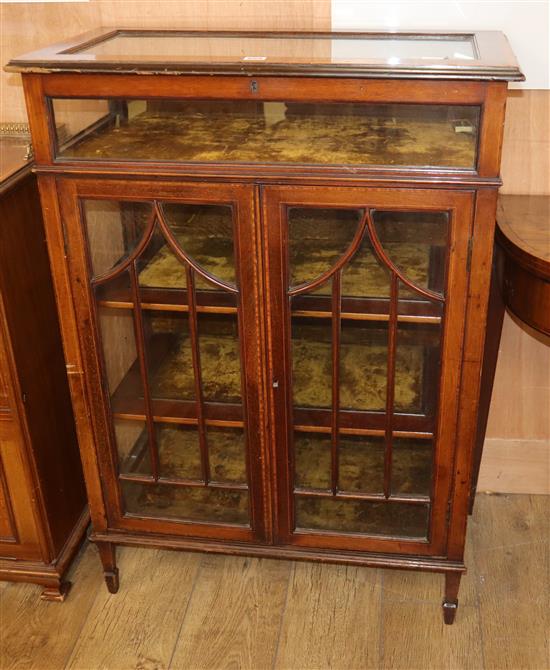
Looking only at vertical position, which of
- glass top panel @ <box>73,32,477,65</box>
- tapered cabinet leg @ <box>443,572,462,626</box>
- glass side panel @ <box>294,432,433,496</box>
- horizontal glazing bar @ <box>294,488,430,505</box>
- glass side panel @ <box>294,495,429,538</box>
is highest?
glass top panel @ <box>73,32,477,65</box>

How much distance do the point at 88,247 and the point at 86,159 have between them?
0.56 ft

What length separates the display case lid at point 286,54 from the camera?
136cm

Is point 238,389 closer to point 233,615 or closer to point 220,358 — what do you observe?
point 220,358

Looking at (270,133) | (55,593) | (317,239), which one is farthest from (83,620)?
(270,133)

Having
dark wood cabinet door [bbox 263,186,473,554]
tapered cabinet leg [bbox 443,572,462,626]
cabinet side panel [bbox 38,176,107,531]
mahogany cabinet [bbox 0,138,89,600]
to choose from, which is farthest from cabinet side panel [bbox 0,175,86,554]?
tapered cabinet leg [bbox 443,572,462,626]

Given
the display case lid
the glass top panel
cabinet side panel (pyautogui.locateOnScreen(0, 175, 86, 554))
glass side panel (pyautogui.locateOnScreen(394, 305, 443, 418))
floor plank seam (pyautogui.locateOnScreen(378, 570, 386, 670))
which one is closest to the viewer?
the display case lid

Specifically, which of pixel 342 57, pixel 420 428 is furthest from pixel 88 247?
pixel 420 428

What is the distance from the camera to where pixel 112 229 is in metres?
1.56

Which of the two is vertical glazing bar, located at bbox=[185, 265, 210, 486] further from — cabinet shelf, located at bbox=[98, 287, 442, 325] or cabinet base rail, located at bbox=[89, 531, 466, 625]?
cabinet base rail, located at bbox=[89, 531, 466, 625]

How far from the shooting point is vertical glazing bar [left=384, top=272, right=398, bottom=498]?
1.54 metres

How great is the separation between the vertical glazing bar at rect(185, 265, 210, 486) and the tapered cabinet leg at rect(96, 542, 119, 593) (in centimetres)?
30

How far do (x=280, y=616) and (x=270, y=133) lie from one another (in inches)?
41.7

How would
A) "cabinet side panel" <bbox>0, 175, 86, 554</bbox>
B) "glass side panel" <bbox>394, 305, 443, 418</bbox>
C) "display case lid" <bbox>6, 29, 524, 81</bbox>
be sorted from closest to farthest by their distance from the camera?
"display case lid" <bbox>6, 29, 524, 81</bbox>, "glass side panel" <bbox>394, 305, 443, 418</bbox>, "cabinet side panel" <bbox>0, 175, 86, 554</bbox>

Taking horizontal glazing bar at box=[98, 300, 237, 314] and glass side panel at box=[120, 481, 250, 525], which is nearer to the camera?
horizontal glazing bar at box=[98, 300, 237, 314]
